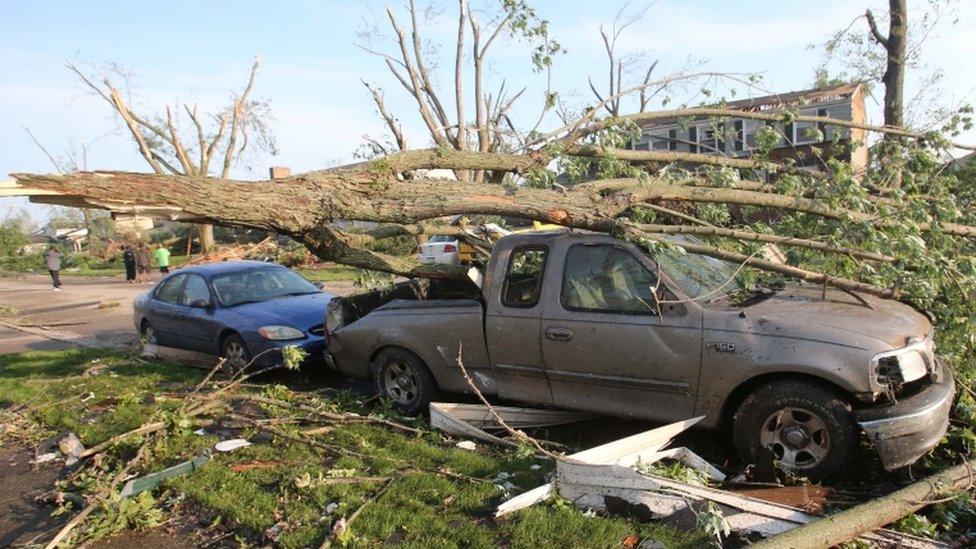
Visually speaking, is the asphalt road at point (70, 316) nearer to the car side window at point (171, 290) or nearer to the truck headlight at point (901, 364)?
the car side window at point (171, 290)

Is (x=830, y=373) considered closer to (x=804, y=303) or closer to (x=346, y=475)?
(x=804, y=303)

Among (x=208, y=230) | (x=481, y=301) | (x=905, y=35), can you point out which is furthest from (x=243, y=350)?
(x=208, y=230)

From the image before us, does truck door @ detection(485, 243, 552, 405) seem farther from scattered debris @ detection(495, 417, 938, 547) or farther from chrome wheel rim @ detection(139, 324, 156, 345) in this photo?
chrome wheel rim @ detection(139, 324, 156, 345)

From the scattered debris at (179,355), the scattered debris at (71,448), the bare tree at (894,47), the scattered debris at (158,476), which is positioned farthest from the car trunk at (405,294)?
the bare tree at (894,47)

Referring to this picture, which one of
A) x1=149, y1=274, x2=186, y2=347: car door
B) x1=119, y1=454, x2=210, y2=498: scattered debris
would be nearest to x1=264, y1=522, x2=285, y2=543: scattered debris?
x1=119, y1=454, x2=210, y2=498: scattered debris

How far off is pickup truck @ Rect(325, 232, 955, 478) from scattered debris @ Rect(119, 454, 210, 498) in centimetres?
180

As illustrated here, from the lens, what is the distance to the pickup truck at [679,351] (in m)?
4.15

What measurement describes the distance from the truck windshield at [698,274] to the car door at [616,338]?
17 centimetres

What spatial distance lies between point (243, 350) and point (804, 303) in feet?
20.2

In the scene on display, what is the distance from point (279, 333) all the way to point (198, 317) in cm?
148

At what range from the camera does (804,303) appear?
4.71 m

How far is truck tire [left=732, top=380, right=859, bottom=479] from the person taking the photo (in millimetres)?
4156

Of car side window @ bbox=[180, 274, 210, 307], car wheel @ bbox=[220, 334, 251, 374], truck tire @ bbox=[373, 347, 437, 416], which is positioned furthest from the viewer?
car side window @ bbox=[180, 274, 210, 307]

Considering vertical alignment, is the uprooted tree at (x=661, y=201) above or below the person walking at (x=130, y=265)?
above
